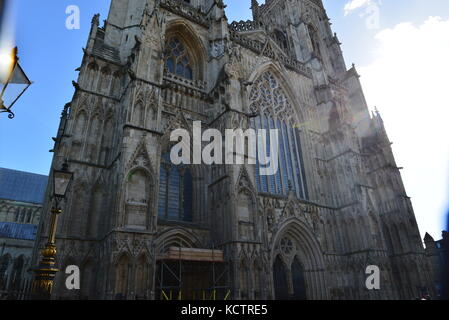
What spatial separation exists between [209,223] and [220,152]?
141 inches

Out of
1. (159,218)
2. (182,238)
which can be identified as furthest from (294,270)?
(159,218)

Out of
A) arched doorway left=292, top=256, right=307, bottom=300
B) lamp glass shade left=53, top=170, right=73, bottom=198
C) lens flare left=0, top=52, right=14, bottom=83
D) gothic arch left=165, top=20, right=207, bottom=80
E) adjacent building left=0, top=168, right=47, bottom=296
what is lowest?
arched doorway left=292, top=256, right=307, bottom=300

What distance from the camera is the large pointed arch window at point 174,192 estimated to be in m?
13.7

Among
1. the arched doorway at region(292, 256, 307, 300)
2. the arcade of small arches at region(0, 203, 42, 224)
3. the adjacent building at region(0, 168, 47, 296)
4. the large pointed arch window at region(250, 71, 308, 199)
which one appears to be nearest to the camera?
the arched doorway at region(292, 256, 307, 300)

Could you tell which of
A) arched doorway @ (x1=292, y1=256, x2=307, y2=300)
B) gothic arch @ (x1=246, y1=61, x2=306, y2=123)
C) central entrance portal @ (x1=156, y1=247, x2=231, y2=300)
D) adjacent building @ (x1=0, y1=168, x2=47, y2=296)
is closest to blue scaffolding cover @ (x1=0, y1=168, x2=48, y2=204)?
adjacent building @ (x1=0, y1=168, x2=47, y2=296)

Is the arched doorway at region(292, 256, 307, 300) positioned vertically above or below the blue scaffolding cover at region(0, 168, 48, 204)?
below

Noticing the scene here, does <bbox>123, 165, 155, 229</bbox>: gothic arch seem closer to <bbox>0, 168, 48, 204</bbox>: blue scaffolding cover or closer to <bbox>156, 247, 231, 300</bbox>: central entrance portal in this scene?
<bbox>156, 247, 231, 300</bbox>: central entrance portal

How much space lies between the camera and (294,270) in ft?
52.7

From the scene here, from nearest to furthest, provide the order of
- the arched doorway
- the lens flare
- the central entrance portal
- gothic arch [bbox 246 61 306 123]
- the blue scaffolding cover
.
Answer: the lens flare < the central entrance portal < the arched doorway < gothic arch [bbox 246 61 306 123] < the blue scaffolding cover

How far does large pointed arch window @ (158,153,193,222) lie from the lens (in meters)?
13.7

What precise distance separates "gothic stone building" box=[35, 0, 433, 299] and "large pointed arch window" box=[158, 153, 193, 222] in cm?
6

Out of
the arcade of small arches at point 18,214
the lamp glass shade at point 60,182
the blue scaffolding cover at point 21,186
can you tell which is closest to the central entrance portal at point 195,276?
the lamp glass shade at point 60,182

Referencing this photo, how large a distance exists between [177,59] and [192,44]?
1802 mm

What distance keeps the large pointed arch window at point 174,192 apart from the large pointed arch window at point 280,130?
442 cm
